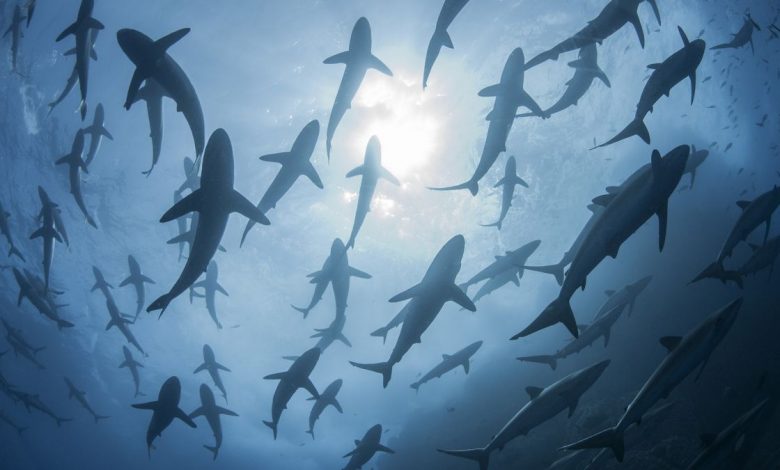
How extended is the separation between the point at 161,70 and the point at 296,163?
3327 millimetres

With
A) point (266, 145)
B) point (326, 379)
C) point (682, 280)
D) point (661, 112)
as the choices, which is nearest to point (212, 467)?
point (326, 379)

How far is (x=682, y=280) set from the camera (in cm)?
2370

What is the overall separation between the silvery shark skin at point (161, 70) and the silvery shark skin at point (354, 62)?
108 inches

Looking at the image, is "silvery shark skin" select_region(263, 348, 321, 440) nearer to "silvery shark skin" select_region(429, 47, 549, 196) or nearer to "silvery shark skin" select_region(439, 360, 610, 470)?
"silvery shark skin" select_region(439, 360, 610, 470)

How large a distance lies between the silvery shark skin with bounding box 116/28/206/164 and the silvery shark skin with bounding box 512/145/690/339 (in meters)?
5.76

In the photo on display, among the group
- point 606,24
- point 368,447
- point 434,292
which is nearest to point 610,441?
point 434,292

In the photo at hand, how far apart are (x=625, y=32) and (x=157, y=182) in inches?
1024

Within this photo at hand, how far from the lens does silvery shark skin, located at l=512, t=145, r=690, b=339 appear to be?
3982 millimetres

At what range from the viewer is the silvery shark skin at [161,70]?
533 cm

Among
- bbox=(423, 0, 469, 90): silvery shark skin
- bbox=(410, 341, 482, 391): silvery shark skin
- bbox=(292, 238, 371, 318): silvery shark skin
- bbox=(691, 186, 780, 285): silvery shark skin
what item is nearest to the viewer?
bbox=(423, 0, 469, 90): silvery shark skin

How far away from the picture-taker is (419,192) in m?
23.1

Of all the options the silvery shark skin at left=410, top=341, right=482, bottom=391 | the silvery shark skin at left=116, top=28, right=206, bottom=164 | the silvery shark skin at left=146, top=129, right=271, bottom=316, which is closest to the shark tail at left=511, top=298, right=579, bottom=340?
the silvery shark skin at left=146, top=129, right=271, bottom=316

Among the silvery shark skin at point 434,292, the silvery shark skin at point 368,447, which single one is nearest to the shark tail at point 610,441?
the silvery shark skin at point 434,292

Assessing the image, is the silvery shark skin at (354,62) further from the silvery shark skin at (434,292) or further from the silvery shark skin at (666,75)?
the silvery shark skin at (666,75)
